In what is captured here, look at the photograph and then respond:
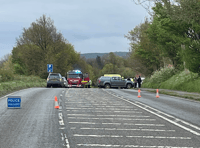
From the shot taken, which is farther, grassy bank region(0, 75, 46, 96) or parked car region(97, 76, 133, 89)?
parked car region(97, 76, 133, 89)

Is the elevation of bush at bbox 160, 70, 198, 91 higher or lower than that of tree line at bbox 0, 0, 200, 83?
lower

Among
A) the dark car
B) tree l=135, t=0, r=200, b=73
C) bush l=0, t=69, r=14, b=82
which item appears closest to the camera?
tree l=135, t=0, r=200, b=73

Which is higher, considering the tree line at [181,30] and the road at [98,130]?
the tree line at [181,30]

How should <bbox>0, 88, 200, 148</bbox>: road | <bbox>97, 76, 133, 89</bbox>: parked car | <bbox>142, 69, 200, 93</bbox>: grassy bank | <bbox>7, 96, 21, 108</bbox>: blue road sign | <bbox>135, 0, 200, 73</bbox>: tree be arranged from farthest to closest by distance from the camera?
1. <bbox>97, 76, 133, 89</bbox>: parked car
2. <bbox>142, 69, 200, 93</bbox>: grassy bank
3. <bbox>135, 0, 200, 73</bbox>: tree
4. <bbox>7, 96, 21, 108</bbox>: blue road sign
5. <bbox>0, 88, 200, 148</bbox>: road

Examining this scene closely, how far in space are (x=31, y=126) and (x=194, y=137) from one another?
4.56 m

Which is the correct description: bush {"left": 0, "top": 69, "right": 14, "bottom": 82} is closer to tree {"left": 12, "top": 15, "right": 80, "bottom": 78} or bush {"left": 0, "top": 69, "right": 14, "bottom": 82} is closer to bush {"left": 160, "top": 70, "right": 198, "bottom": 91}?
tree {"left": 12, "top": 15, "right": 80, "bottom": 78}

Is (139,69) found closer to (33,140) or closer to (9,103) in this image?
(9,103)

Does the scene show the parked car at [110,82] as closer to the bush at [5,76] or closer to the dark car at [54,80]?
the dark car at [54,80]

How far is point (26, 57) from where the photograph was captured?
2296 inches

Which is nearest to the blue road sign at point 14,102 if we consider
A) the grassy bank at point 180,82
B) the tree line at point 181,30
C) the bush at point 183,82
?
the tree line at point 181,30

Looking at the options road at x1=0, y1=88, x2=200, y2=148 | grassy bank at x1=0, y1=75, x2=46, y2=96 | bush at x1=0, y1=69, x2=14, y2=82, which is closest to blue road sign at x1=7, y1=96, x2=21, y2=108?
road at x1=0, y1=88, x2=200, y2=148

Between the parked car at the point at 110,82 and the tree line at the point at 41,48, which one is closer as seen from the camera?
the parked car at the point at 110,82

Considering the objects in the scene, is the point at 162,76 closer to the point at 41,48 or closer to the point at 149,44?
the point at 149,44

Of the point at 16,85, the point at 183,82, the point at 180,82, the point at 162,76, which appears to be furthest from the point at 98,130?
the point at 162,76
